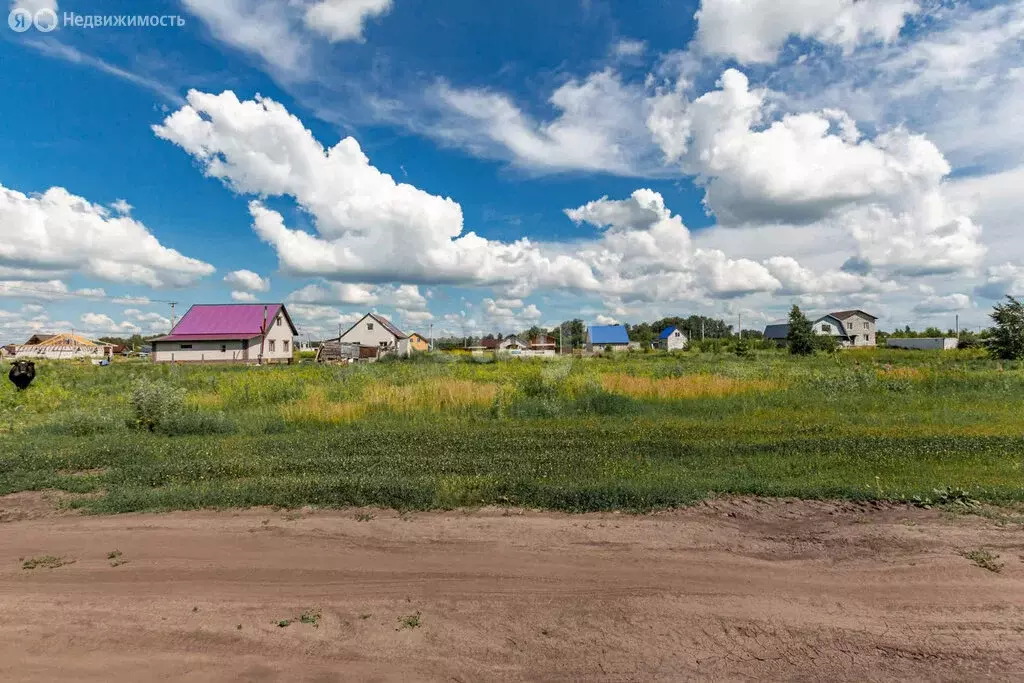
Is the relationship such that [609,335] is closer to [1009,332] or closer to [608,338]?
[608,338]

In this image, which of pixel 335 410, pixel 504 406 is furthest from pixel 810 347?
pixel 335 410

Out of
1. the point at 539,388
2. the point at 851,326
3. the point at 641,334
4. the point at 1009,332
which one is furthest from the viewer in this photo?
the point at 641,334

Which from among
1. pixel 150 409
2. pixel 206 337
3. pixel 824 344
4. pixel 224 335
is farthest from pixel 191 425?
pixel 824 344

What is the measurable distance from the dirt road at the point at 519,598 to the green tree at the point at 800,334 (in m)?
48.9

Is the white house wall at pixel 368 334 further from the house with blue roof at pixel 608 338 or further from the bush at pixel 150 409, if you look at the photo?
the bush at pixel 150 409

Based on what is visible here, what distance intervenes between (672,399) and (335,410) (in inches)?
356

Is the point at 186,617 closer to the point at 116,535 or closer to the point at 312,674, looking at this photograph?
the point at 312,674

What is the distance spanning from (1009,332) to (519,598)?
44.1m

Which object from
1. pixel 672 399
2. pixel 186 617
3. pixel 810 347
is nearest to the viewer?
pixel 186 617

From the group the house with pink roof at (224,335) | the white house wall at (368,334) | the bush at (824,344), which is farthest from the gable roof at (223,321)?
the bush at (824,344)

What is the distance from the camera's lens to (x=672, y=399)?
1559 cm

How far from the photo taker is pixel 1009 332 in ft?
116

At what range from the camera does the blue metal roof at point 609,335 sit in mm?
86438

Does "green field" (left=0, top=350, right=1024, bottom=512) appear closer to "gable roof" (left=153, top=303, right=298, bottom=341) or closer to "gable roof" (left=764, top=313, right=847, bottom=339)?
"gable roof" (left=153, top=303, right=298, bottom=341)
